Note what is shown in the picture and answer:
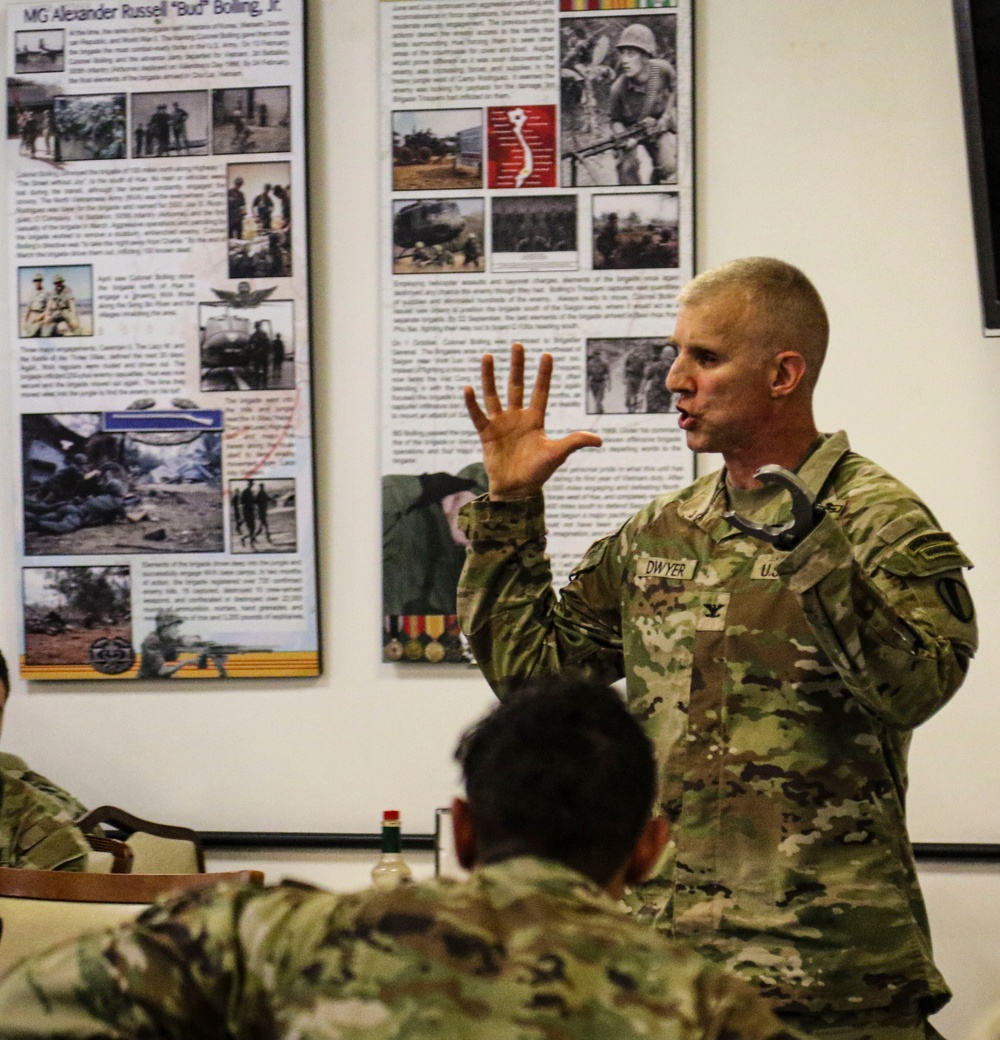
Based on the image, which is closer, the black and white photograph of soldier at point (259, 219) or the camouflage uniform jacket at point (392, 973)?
the camouflage uniform jacket at point (392, 973)

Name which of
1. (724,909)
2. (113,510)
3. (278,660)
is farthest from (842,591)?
(113,510)

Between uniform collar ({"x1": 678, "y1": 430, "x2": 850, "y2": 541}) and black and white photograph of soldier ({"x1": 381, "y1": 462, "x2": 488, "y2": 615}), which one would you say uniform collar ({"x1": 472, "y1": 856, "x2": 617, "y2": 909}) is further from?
black and white photograph of soldier ({"x1": 381, "y1": 462, "x2": 488, "y2": 615})

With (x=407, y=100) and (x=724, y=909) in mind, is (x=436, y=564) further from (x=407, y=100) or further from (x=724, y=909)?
(x=724, y=909)

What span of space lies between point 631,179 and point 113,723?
5.42 ft

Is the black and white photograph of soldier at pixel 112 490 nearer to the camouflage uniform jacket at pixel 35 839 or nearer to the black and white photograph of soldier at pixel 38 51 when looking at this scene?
the camouflage uniform jacket at pixel 35 839

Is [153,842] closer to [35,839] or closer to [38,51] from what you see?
[35,839]

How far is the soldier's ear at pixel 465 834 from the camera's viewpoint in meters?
1.19

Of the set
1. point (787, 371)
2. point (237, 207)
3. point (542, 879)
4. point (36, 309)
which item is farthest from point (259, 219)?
point (542, 879)

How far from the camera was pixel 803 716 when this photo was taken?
184 cm

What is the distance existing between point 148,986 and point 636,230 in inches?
87.6

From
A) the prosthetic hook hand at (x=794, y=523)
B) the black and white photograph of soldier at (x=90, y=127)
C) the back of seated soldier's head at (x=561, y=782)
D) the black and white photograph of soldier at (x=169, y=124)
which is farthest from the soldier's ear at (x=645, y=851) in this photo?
the black and white photograph of soldier at (x=90, y=127)

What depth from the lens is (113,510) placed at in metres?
3.11

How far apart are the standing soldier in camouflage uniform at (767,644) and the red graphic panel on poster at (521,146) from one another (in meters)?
1.02

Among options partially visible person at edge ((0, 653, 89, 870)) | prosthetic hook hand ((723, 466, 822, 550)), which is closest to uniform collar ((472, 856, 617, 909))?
prosthetic hook hand ((723, 466, 822, 550))
